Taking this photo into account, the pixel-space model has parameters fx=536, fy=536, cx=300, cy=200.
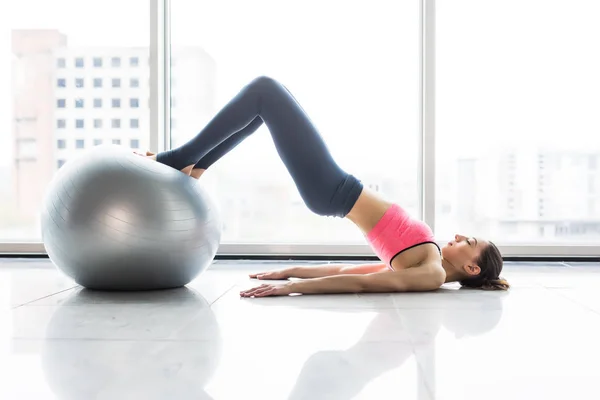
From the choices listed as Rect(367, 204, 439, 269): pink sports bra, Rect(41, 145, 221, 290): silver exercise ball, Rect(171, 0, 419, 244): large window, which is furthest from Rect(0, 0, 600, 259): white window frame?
Rect(41, 145, 221, 290): silver exercise ball

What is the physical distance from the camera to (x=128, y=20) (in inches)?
147

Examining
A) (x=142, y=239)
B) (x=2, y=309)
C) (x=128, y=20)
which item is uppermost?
(x=128, y=20)

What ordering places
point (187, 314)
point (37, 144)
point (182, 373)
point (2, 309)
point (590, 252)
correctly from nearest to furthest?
point (182, 373), point (187, 314), point (2, 309), point (590, 252), point (37, 144)

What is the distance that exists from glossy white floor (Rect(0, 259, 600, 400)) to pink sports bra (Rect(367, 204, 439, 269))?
0.70 ft

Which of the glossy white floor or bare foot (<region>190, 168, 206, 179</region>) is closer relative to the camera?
the glossy white floor

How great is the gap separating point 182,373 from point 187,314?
0.70m

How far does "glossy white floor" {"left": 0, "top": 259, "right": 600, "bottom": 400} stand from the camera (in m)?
1.15

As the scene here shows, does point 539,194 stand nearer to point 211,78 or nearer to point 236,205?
point 236,205

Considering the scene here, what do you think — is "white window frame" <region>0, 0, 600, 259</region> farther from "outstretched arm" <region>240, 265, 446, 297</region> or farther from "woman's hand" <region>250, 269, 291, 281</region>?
"outstretched arm" <region>240, 265, 446, 297</region>

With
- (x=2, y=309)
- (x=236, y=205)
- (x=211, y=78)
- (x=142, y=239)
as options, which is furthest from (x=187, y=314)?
(x=211, y=78)

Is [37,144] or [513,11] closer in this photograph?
[513,11]

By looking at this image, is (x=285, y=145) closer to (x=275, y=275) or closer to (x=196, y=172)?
(x=196, y=172)

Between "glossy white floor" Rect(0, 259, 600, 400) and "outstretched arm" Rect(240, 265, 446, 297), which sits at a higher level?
"outstretched arm" Rect(240, 265, 446, 297)

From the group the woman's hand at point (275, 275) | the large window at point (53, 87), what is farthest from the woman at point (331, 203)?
the large window at point (53, 87)
